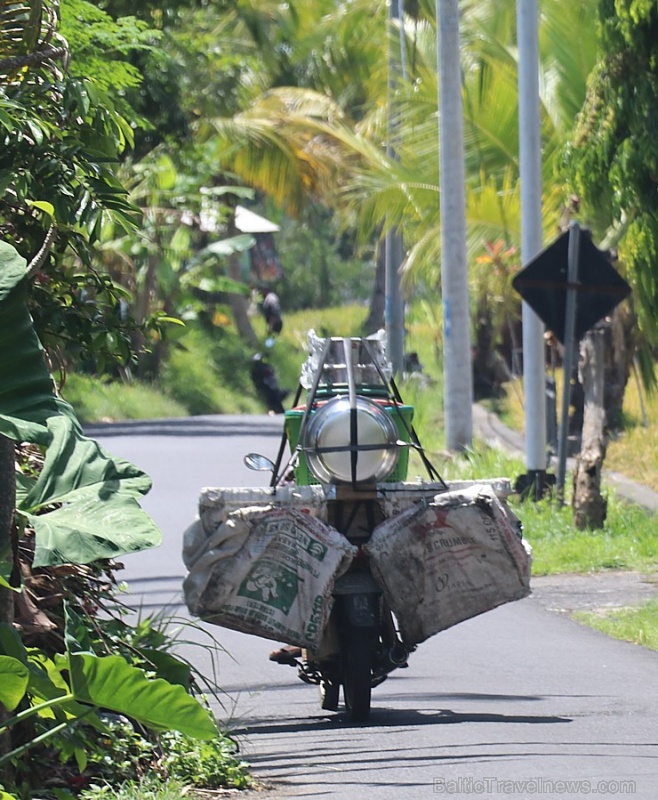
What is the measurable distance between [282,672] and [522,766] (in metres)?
3.04

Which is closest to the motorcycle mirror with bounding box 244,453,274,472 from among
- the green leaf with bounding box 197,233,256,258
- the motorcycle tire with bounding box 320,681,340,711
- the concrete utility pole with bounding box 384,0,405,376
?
the motorcycle tire with bounding box 320,681,340,711

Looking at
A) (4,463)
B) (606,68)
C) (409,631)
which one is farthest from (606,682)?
(606,68)

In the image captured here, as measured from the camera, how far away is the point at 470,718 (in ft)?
24.7

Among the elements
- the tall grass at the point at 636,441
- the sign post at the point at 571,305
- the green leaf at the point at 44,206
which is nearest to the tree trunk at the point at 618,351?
the tall grass at the point at 636,441

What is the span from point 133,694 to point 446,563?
297 cm

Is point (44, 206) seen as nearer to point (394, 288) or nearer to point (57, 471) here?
point (57, 471)

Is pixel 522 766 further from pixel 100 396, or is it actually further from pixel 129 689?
pixel 100 396

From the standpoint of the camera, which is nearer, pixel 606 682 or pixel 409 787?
pixel 409 787

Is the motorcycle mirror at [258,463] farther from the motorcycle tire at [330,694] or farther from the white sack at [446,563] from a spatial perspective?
the motorcycle tire at [330,694]

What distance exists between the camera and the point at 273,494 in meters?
7.60

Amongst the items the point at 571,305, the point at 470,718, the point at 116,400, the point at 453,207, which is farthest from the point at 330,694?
the point at 116,400

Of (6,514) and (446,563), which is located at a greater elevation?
(6,514)

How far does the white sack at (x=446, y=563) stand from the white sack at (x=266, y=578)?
342 millimetres

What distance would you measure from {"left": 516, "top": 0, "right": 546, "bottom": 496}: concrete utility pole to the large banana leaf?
1002cm
